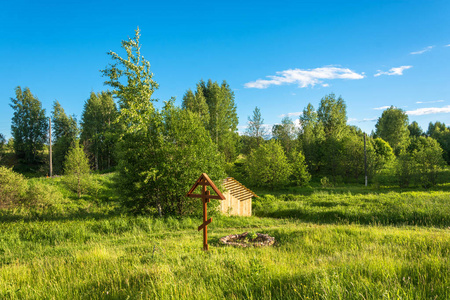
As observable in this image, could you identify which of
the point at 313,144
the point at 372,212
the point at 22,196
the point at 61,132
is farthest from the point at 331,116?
the point at 61,132

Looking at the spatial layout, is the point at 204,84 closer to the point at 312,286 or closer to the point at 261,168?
the point at 261,168

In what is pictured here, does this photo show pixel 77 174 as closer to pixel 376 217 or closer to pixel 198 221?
pixel 198 221

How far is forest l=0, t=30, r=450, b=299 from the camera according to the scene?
391 centimetres

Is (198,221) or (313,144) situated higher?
(313,144)

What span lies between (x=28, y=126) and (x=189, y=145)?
51.8 m

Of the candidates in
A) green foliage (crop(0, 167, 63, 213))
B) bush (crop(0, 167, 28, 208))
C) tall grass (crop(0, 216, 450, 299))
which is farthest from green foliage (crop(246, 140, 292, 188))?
tall grass (crop(0, 216, 450, 299))

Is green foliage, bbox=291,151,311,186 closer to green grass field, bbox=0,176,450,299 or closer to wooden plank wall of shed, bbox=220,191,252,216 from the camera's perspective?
wooden plank wall of shed, bbox=220,191,252,216

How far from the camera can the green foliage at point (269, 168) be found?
34.0 meters

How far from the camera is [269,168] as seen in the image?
3441cm

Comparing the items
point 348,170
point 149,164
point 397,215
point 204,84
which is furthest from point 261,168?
point 204,84

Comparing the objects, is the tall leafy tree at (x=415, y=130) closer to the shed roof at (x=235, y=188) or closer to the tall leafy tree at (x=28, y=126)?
the shed roof at (x=235, y=188)

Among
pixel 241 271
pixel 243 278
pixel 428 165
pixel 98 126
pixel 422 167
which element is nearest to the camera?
pixel 243 278

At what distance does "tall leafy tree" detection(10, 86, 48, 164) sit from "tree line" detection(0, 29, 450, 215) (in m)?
0.16

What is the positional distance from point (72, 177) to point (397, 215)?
27.3 m
